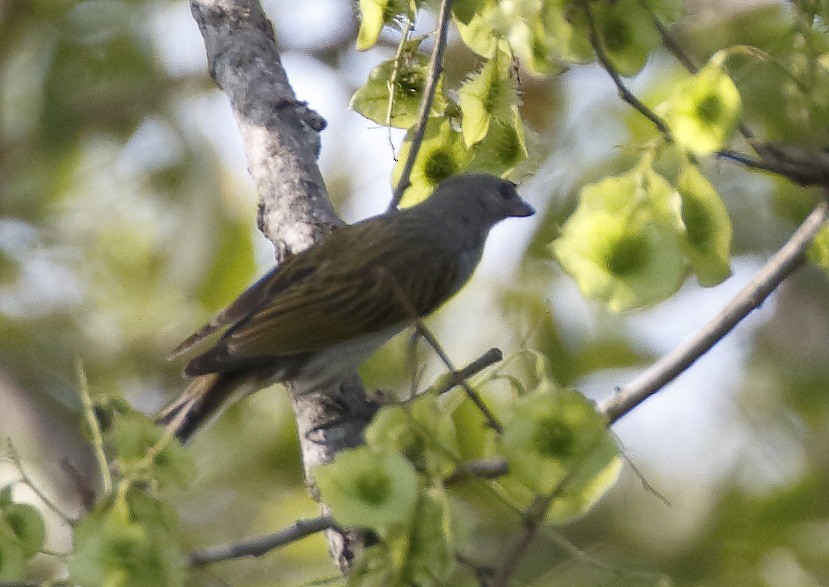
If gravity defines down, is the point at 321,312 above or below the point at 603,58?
below

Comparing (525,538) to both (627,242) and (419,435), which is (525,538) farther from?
(627,242)

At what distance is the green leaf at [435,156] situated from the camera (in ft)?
8.02

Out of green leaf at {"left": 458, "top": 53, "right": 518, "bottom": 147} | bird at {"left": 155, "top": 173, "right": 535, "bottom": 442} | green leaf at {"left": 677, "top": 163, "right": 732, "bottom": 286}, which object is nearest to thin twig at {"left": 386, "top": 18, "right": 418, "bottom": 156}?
green leaf at {"left": 458, "top": 53, "right": 518, "bottom": 147}

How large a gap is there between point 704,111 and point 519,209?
3080 mm

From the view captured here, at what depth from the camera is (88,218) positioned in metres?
6.52

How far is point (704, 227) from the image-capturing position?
1532 mm

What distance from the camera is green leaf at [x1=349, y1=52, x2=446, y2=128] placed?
2398 millimetres

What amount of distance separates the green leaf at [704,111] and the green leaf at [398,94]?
98 cm

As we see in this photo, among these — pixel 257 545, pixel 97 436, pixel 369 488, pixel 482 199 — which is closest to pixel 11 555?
pixel 97 436

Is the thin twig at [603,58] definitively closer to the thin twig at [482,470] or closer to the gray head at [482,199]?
the thin twig at [482,470]

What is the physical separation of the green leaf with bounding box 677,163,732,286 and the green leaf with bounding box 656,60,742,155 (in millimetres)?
65

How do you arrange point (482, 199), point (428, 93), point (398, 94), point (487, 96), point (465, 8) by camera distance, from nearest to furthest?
point (465, 8) < point (487, 96) < point (428, 93) < point (398, 94) < point (482, 199)

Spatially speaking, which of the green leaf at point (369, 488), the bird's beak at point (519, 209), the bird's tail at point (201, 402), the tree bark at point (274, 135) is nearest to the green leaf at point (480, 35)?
the green leaf at point (369, 488)

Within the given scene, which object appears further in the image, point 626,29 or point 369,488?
point 626,29
